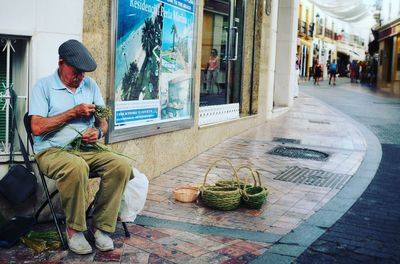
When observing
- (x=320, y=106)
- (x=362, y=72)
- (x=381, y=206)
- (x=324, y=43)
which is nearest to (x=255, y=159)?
(x=381, y=206)

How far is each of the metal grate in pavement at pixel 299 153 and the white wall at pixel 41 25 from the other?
14.0 feet

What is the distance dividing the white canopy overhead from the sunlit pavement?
33.0 ft

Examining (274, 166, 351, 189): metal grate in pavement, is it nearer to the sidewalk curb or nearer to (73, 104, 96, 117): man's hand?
the sidewalk curb

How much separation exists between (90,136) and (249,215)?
69.2 inches

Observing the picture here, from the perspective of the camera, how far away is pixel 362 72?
4050 centimetres

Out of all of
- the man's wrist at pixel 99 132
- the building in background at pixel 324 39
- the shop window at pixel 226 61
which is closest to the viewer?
the man's wrist at pixel 99 132

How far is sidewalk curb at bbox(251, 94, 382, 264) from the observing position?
3807 millimetres

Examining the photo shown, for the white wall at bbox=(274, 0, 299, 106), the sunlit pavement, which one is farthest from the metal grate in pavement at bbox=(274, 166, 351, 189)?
the white wall at bbox=(274, 0, 299, 106)

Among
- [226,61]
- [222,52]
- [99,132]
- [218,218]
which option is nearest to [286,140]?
[226,61]

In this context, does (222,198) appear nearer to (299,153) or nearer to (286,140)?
(299,153)

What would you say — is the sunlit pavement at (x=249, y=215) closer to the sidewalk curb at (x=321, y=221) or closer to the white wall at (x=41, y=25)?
the sidewalk curb at (x=321, y=221)

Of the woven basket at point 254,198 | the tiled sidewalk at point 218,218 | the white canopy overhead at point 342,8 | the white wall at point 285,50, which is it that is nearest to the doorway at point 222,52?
the tiled sidewalk at point 218,218

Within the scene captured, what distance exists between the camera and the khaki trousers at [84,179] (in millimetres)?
3564

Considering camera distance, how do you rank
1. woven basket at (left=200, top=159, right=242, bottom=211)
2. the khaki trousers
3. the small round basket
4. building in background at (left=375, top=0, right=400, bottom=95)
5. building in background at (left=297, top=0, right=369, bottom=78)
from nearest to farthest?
the khaki trousers < woven basket at (left=200, top=159, right=242, bottom=211) < the small round basket < building in background at (left=375, top=0, right=400, bottom=95) < building in background at (left=297, top=0, right=369, bottom=78)
